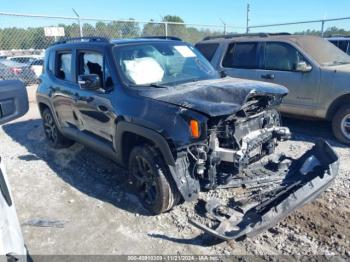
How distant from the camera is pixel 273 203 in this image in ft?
10.3

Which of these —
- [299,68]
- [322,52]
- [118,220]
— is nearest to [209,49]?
[299,68]

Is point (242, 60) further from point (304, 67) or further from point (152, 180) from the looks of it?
point (152, 180)

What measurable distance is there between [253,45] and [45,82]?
4082 millimetres

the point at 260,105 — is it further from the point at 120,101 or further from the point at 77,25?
the point at 77,25

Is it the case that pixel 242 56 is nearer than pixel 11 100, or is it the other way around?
pixel 11 100

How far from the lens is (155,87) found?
371 cm

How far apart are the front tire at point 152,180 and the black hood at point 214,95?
615 millimetres

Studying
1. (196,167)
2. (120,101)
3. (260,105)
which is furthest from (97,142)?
(260,105)

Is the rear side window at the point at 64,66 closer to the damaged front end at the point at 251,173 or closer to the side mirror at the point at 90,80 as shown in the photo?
the side mirror at the point at 90,80

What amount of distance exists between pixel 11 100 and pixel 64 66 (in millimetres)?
3706

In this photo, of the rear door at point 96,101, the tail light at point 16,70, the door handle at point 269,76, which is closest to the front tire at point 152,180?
the rear door at point 96,101

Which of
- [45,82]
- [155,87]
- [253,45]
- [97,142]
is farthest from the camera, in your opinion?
[253,45]

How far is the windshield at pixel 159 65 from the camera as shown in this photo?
12.9 ft

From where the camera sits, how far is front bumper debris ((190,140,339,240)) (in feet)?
9.61
